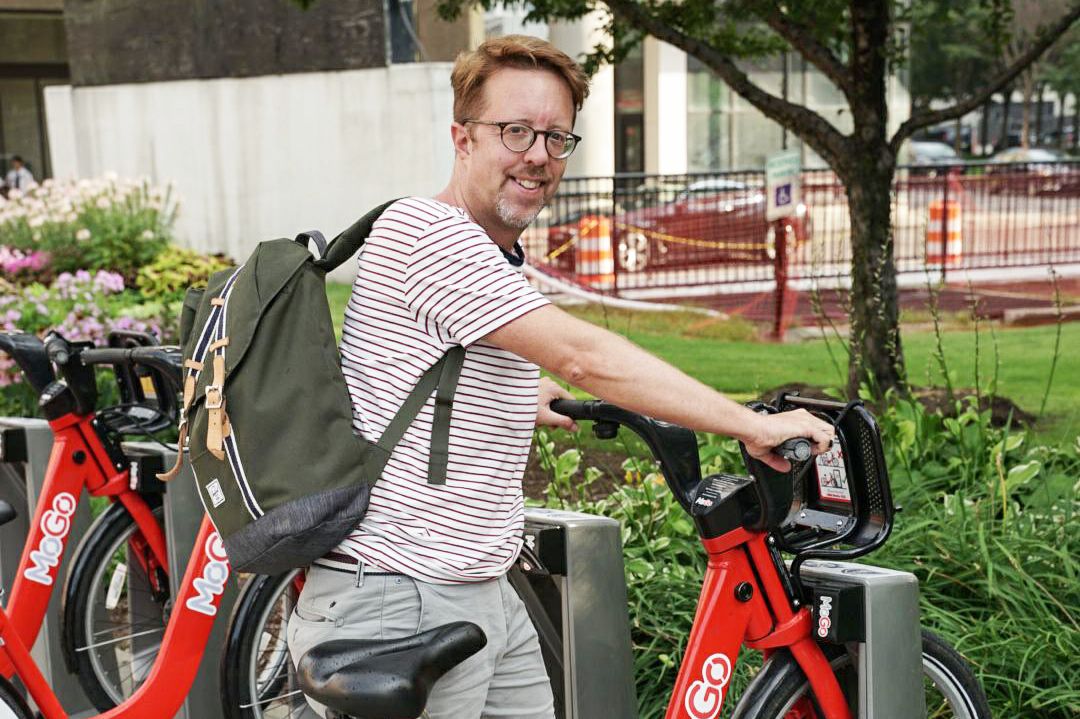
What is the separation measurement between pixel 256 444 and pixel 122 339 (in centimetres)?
206

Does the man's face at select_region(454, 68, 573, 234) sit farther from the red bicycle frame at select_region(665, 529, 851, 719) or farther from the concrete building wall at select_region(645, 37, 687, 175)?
the concrete building wall at select_region(645, 37, 687, 175)

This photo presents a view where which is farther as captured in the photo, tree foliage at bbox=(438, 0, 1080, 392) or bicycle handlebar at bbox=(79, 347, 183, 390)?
tree foliage at bbox=(438, 0, 1080, 392)

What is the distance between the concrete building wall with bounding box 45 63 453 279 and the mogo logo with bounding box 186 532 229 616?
39.5ft

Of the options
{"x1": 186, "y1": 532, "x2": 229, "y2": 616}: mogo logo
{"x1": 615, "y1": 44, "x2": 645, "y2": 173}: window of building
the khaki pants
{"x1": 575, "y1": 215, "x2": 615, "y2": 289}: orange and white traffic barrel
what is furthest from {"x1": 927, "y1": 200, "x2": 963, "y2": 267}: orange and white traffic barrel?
{"x1": 615, "y1": 44, "x2": 645, "y2": 173}: window of building

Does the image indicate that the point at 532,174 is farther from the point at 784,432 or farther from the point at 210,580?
the point at 210,580

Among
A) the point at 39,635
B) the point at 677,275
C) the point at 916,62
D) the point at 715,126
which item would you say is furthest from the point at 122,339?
the point at 916,62

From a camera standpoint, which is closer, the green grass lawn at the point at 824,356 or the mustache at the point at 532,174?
the mustache at the point at 532,174

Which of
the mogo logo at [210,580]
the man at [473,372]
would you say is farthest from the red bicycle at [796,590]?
the mogo logo at [210,580]

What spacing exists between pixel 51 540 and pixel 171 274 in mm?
7837

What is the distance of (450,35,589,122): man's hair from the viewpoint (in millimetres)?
2426

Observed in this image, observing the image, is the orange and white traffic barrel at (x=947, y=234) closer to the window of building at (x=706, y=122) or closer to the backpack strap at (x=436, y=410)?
the backpack strap at (x=436, y=410)

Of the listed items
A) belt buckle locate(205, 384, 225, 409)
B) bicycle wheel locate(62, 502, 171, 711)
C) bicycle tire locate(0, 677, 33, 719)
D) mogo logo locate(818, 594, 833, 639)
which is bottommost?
bicycle wheel locate(62, 502, 171, 711)

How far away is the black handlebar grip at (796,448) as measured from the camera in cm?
233

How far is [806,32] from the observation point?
6859mm
